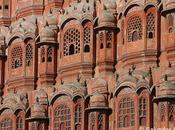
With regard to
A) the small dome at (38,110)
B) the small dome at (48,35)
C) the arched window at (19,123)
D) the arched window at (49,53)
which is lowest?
the arched window at (19,123)

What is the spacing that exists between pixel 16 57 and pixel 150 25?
9.65m

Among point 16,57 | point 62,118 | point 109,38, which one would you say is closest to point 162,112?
point 109,38

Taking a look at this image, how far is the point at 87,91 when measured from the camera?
1612 inches

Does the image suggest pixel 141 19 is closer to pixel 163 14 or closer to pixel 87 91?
pixel 163 14

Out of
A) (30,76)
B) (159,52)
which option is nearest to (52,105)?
(30,76)

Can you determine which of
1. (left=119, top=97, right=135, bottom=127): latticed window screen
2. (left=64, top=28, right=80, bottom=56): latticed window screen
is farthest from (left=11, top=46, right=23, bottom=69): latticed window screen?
(left=119, top=97, right=135, bottom=127): latticed window screen

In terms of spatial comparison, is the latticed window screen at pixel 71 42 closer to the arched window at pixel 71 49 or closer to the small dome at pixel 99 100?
the arched window at pixel 71 49

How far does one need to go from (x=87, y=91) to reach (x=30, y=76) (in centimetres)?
545

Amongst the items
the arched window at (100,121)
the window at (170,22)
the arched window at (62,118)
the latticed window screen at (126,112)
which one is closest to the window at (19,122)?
the arched window at (62,118)

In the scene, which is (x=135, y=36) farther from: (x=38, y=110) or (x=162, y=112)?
(x=38, y=110)

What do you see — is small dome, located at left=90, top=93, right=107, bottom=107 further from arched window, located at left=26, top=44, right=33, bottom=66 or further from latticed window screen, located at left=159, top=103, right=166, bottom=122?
arched window, located at left=26, top=44, right=33, bottom=66

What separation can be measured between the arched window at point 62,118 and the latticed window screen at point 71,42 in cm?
326

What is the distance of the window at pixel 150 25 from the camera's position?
131 ft

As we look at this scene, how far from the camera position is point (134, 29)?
133ft
